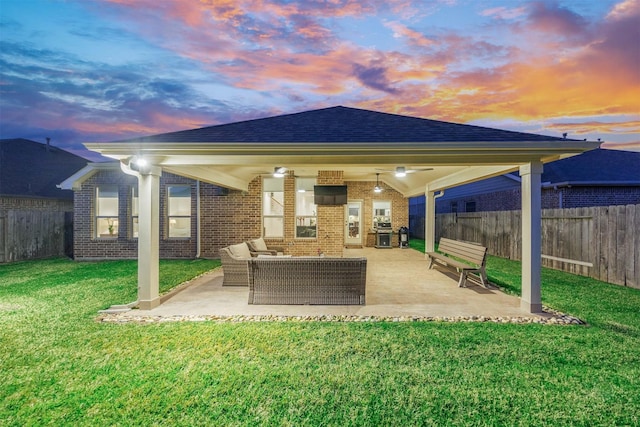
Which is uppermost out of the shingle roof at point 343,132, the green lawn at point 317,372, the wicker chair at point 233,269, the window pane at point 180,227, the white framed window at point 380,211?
the shingle roof at point 343,132

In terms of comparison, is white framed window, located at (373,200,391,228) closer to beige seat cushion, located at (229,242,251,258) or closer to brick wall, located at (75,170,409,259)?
brick wall, located at (75,170,409,259)

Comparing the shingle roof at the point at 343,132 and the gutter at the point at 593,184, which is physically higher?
the shingle roof at the point at 343,132

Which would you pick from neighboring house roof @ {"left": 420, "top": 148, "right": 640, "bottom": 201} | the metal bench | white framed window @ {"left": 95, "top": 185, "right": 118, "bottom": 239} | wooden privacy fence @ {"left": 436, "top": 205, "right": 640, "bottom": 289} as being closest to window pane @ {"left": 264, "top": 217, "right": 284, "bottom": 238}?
the metal bench

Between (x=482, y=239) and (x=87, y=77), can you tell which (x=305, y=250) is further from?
(x=87, y=77)

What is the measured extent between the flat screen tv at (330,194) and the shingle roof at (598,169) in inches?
362

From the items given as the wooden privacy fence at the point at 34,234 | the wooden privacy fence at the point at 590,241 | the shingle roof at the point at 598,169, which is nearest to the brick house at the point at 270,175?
the wooden privacy fence at the point at 34,234

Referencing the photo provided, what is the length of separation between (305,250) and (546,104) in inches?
502

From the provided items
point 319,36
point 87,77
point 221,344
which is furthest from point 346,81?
point 87,77

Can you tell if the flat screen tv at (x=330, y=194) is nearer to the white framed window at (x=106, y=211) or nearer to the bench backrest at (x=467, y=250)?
the bench backrest at (x=467, y=250)

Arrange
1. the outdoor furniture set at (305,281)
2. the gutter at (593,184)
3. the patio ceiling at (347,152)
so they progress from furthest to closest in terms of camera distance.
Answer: the gutter at (593,184)
the outdoor furniture set at (305,281)
the patio ceiling at (347,152)

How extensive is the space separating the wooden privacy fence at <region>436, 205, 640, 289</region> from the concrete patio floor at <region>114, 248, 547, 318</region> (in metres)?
2.92

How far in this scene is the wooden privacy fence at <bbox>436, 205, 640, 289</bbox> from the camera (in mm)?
6375

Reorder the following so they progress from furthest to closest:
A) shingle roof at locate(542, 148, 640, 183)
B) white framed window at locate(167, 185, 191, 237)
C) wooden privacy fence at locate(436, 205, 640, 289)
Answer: shingle roof at locate(542, 148, 640, 183), white framed window at locate(167, 185, 191, 237), wooden privacy fence at locate(436, 205, 640, 289)

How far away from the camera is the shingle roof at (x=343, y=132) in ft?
16.1
